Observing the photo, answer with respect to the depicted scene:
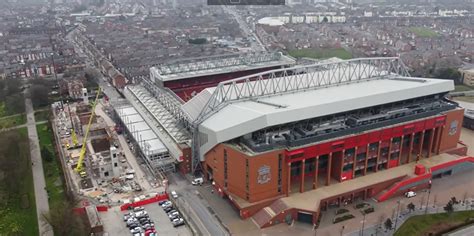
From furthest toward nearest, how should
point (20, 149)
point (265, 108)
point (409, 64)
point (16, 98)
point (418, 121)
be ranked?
point (409, 64), point (16, 98), point (20, 149), point (418, 121), point (265, 108)

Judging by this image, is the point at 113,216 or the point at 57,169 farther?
the point at 57,169

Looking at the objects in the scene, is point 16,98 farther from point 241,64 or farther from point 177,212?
point 177,212

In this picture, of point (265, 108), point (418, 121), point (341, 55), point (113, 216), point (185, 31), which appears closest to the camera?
point (113, 216)

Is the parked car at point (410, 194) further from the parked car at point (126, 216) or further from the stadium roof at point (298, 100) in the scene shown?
the parked car at point (126, 216)

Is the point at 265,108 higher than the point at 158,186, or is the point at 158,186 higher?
the point at 265,108

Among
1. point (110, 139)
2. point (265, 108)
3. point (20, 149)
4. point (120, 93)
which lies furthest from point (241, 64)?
point (20, 149)

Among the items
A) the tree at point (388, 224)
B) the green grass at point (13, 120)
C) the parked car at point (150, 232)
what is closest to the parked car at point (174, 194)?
the parked car at point (150, 232)

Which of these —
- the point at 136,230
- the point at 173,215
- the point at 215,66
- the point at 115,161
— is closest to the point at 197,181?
the point at 173,215
